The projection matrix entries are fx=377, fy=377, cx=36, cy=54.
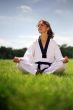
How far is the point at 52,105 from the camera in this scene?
4184 millimetres

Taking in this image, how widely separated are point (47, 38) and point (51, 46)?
253 mm

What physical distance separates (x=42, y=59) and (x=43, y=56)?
0.29ft

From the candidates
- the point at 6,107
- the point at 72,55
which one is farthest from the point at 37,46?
the point at 72,55

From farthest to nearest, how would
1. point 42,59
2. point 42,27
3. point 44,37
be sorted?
point 44,37 → point 42,59 → point 42,27

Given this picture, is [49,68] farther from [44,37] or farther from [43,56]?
[44,37]

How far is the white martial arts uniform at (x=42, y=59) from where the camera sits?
10.1m

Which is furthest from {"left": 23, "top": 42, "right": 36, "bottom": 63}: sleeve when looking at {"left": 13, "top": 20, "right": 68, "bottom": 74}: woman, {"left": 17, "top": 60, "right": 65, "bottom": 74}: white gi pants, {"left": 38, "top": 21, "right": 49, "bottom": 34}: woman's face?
{"left": 38, "top": 21, "right": 49, "bottom": 34}: woman's face

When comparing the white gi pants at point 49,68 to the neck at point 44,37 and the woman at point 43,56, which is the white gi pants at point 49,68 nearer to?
the woman at point 43,56

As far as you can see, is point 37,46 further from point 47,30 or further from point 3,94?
point 3,94

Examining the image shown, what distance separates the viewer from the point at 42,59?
10312 millimetres

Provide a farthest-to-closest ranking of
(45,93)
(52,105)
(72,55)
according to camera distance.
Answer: (72,55) → (45,93) → (52,105)

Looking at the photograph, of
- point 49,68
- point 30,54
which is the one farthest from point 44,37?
point 49,68

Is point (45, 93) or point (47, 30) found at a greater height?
point (47, 30)

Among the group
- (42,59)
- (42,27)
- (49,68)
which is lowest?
(49,68)
